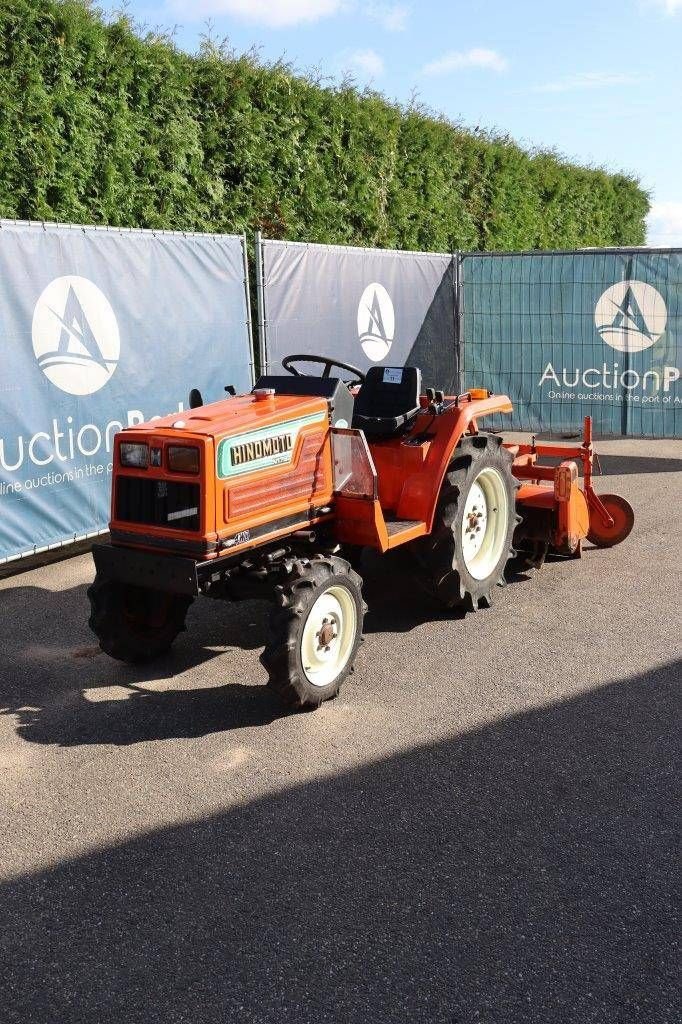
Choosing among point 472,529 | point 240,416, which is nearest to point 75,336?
point 240,416

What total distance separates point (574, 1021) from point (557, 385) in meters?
9.18

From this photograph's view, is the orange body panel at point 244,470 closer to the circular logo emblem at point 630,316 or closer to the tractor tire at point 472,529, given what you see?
the tractor tire at point 472,529

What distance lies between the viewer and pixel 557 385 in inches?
446

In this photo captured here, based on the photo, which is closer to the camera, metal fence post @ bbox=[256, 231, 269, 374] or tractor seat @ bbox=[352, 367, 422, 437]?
tractor seat @ bbox=[352, 367, 422, 437]

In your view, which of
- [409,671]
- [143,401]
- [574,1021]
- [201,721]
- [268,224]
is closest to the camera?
[574,1021]

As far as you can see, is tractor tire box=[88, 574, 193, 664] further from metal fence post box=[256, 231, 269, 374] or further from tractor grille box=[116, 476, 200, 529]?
metal fence post box=[256, 231, 269, 374]

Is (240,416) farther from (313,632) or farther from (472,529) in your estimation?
(472,529)

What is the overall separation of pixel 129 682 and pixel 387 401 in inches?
89.6

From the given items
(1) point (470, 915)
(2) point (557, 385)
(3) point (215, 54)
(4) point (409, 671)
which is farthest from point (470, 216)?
(1) point (470, 915)

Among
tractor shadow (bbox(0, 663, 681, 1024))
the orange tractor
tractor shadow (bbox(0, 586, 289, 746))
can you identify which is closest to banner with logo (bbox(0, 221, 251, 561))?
tractor shadow (bbox(0, 586, 289, 746))

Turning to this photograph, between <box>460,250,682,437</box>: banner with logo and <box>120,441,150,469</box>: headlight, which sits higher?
<box>460,250,682,437</box>: banner with logo

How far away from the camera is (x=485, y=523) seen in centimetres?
635

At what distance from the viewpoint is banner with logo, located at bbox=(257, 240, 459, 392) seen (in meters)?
9.28

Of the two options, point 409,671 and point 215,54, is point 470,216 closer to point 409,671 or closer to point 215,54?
point 215,54
